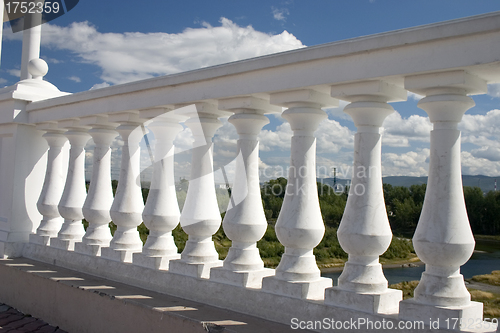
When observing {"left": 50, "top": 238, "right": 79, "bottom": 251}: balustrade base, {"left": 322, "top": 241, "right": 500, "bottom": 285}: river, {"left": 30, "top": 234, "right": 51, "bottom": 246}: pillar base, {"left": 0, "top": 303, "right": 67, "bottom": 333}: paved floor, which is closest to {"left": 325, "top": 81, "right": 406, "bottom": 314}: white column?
{"left": 322, "top": 241, "right": 500, "bottom": 285}: river

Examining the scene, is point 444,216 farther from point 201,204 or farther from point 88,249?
point 88,249

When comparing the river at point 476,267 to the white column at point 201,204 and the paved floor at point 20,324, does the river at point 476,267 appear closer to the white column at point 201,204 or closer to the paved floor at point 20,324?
the white column at point 201,204

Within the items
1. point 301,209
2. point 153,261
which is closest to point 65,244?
point 153,261

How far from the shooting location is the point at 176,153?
6.66m

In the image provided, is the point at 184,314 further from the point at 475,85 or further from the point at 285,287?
the point at 475,85

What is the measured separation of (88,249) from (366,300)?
483cm

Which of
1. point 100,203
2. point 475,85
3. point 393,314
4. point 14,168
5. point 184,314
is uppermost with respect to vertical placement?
point 475,85

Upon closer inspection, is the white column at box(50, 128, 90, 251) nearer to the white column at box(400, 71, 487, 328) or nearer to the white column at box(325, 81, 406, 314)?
the white column at box(325, 81, 406, 314)

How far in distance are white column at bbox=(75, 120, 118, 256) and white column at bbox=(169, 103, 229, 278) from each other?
204 cm

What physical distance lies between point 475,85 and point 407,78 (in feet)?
1.80

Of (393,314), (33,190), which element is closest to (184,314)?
(393,314)

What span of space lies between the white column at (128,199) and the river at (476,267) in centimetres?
387

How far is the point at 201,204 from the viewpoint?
19.4ft

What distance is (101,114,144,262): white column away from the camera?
6.91 metres
